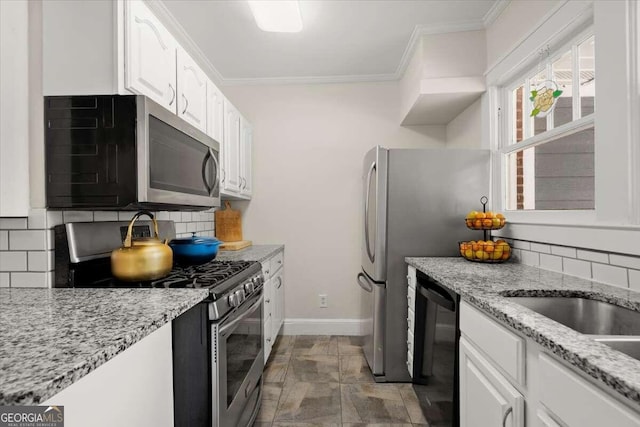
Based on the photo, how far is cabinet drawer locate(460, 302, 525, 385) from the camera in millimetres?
1016

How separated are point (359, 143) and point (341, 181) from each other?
42cm

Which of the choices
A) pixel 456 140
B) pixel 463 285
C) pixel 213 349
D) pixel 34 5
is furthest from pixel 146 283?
pixel 456 140

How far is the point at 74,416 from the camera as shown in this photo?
0.69m

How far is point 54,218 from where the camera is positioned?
1390 mm

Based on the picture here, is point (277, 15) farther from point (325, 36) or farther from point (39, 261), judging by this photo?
point (39, 261)

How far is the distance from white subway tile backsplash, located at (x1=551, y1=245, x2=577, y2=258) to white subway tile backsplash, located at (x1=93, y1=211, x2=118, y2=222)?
2.23 meters

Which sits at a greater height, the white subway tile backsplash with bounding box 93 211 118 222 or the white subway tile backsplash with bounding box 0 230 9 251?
the white subway tile backsplash with bounding box 93 211 118 222

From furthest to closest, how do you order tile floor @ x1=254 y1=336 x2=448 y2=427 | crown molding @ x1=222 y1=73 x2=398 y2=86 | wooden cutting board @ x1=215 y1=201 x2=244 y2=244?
crown molding @ x1=222 y1=73 x2=398 y2=86
wooden cutting board @ x1=215 y1=201 x2=244 y2=244
tile floor @ x1=254 y1=336 x2=448 y2=427

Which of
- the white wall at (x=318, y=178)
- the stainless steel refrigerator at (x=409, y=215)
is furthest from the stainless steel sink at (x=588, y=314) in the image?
the white wall at (x=318, y=178)

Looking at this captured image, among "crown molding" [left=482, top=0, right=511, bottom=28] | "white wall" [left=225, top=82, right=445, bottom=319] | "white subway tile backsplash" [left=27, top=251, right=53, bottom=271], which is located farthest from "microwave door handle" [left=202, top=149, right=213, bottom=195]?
"crown molding" [left=482, top=0, right=511, bottom=28]

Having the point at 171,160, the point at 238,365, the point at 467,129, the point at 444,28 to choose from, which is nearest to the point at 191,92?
the point at 171,160

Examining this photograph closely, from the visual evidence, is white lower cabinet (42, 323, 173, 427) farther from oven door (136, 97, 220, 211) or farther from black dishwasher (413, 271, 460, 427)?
black dishwasher (413, 271, 460, 427)

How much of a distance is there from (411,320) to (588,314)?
1086 millimetres

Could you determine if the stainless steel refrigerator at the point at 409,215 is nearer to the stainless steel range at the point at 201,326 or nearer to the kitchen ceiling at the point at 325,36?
the kitchen ceiling at the point at 325,36
